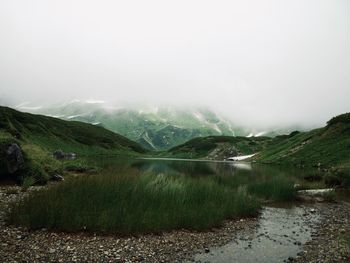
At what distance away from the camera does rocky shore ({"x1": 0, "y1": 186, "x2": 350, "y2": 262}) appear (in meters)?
11.2

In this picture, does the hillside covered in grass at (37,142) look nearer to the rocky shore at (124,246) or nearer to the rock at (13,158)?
the rock at (13,158)

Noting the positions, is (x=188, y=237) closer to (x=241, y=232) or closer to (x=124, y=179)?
(x=241, y=232)

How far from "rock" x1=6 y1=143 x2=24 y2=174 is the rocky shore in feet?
31.1

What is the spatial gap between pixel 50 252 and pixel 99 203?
14.7 feet

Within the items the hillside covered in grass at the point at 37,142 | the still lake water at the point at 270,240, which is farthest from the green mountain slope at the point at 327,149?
the hillside covered in grass at the point at 37,142

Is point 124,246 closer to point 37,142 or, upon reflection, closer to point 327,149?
point 327,149

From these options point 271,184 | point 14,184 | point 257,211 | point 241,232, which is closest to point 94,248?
point 241,232

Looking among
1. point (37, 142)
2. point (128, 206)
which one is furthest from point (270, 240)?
point (37, 142)

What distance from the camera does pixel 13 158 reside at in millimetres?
25000

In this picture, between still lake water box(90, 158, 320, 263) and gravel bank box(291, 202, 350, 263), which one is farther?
still lake water box(90, 158, 320, 263)

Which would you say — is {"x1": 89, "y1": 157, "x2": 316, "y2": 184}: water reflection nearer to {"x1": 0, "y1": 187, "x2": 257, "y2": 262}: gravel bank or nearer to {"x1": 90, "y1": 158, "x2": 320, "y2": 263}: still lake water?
{"x1": 0, "y1": 187, "x2": 257, "y2": 262}: gravel bank

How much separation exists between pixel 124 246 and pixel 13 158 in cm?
1774

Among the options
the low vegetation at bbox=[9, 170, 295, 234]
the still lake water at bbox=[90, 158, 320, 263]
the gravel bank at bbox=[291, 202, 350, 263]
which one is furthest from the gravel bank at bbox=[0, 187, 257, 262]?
the gravel bank at bbox=[291, 202, 350, 263]

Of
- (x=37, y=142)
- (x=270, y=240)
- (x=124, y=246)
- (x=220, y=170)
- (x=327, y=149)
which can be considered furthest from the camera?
(x=37, y=142)
